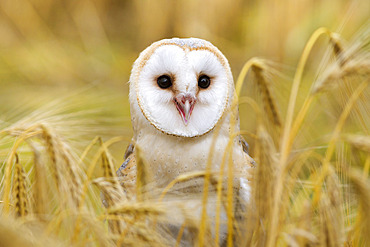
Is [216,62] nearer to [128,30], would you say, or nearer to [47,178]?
[47,178]

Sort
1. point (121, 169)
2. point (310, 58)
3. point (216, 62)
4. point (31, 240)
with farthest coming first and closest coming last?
point (310, 58)
point (121, 169)
point (216, 62)
point (31, 240)

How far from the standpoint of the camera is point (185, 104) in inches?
40.1

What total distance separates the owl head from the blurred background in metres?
1.16

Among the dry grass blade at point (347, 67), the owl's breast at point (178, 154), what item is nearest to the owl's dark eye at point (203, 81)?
the owl's breast at point (178, 154)

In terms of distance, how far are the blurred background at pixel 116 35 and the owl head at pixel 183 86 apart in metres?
1.16

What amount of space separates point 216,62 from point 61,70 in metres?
1.93

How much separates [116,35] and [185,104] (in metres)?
2.09

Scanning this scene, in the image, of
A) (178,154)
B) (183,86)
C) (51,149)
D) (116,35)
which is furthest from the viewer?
(116,35)

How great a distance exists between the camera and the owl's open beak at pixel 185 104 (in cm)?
102

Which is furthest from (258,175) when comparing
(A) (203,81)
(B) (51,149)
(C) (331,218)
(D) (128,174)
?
(D) (128,174)

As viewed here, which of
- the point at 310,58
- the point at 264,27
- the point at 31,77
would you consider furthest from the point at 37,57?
the point at 310,58

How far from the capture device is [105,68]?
285cm

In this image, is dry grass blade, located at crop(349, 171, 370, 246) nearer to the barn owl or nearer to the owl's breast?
the barn owl

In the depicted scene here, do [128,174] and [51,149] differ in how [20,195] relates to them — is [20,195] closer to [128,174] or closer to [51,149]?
[51,149]
